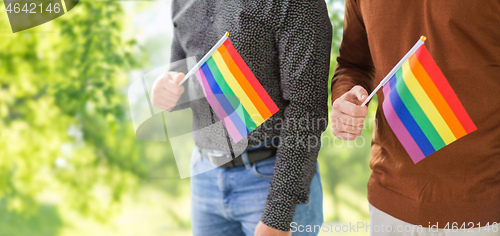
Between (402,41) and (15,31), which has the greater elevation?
(15,31)

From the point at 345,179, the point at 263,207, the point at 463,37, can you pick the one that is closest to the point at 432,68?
the point at 463,37

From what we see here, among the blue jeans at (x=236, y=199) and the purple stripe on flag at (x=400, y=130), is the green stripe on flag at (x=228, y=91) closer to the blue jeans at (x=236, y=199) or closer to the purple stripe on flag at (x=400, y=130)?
the blue jeans at (x=236, y=199)

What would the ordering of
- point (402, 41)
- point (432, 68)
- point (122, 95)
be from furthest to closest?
point (122, 95) → point (402, 41) → point (432, 68)

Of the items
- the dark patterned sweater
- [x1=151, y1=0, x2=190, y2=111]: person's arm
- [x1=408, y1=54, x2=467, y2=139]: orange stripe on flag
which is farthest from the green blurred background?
[x1=408, y1=54, x2=467, y2=139]: orange stripe on flag

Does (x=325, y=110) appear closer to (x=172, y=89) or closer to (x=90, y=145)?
(x=172, y=89)

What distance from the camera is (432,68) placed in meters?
0.74

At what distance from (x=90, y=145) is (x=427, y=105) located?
2.16 metres

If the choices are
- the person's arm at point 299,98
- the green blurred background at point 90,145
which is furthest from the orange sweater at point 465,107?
the green blurred background at point 90,145

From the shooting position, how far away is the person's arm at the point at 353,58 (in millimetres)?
969

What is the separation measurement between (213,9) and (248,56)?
0.17 m

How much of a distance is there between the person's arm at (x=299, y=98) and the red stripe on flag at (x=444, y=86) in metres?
0.23

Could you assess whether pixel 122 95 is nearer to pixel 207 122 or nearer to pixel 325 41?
pixel 207 122

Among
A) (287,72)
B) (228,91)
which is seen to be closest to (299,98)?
(287,72)

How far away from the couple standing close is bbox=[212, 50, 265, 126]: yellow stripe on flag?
2.7 inches
